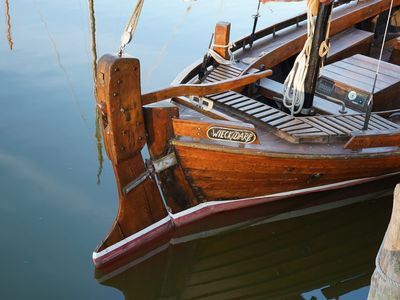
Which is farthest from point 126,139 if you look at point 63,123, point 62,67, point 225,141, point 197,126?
point 62,67

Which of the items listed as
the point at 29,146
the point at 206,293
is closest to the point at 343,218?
the point at 206,293

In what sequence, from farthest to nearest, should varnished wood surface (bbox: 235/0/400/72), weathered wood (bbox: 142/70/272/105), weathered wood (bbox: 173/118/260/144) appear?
varnished wood surface (bbox: 235/0/400/72) < weathered wood (bbox: 173/118/260/144) < weathered wood (bbox: 142/70/272/105)

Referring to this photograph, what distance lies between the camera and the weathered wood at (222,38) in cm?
619

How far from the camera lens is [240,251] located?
18.8 feet

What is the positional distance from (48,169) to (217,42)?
8.49ft

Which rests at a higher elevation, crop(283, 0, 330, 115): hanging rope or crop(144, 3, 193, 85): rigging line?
crop(283, 0, 330, 115): hanging rope

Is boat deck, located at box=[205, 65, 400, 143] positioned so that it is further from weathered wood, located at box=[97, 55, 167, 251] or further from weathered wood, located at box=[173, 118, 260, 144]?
weathered wood, located at box=[97, 55, 167, 251]

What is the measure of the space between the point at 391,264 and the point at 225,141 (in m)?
2.12

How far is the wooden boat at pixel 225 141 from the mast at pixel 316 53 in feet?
0.14

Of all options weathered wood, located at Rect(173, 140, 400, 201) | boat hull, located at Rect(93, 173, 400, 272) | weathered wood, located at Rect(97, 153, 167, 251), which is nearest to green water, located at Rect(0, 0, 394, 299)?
boat hull, located at Rect(93, 173, 400, 272)

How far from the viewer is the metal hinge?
16.5ft

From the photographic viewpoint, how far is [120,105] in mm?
4551

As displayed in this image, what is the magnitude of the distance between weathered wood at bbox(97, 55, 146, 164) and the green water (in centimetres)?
131

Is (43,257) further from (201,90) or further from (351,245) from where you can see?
(351,245)
